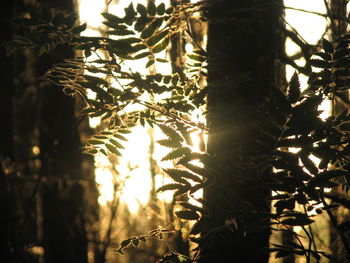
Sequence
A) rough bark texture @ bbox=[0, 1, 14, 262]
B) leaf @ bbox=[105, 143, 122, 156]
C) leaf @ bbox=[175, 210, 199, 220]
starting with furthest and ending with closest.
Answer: rough bark texture @ bbox=[0, 1, 14, 262] → leaf @ bbox=[105, 143, 122, 156] → leaf @ bbox=[175, 210, 199, 220]

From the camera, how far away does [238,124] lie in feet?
4.07

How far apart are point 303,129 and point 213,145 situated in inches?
14.5

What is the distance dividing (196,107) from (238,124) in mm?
248

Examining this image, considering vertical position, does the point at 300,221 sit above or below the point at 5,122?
below

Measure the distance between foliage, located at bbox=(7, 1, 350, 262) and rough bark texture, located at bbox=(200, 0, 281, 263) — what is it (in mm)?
39

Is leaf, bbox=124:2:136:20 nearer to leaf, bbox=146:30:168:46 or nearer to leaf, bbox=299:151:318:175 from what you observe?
leaf, bbox=146:30:168:46

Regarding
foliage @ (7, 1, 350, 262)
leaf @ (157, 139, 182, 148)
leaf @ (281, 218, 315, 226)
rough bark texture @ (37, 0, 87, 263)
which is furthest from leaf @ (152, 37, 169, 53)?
rough bark texture @ (37, 0, 87, 263)

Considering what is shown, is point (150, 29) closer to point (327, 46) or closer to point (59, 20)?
point (59, 20)

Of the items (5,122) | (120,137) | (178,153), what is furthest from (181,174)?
(5,122)

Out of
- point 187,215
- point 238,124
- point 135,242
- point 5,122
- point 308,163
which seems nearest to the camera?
point 308,163

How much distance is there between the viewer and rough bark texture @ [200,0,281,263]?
43.0 inches

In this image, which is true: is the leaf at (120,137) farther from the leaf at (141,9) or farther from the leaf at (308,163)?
the leaf at (308,163)

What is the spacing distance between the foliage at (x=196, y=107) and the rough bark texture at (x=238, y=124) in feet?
0.13

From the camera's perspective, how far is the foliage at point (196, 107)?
1.00 metres
